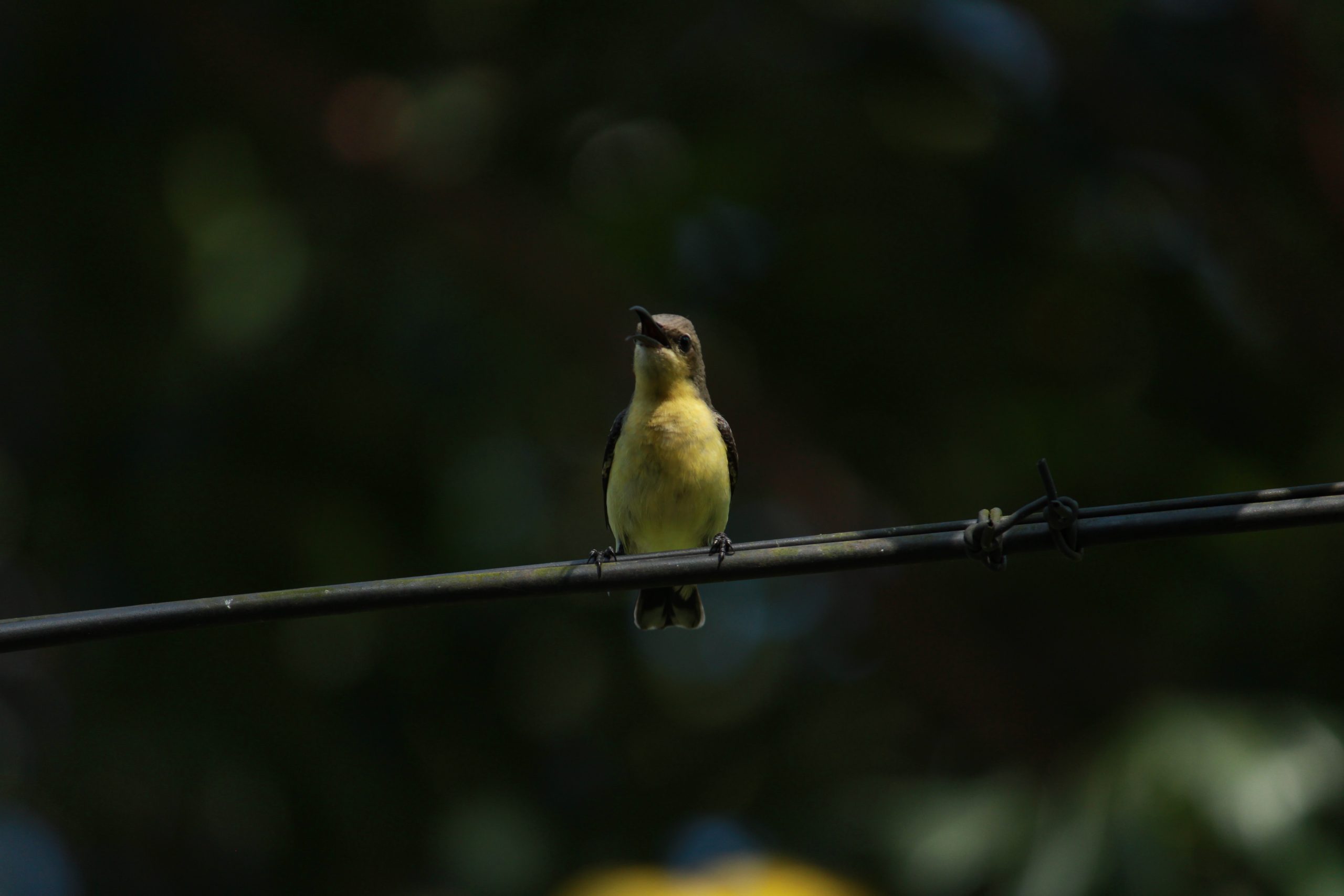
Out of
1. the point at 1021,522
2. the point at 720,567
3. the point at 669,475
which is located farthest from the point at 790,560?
the point at 669,475

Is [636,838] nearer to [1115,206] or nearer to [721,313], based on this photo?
[721,313]

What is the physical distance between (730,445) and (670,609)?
1.02 metres

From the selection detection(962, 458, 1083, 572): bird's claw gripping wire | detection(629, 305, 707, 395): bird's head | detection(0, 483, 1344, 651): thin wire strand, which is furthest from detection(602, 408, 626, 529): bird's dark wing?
detection(962, 458, 1083, 572): bird's claw gripping wire

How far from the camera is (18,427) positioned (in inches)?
543

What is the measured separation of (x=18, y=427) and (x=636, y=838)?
7.17m

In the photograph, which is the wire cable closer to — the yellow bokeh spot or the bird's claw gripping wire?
the bird's claw gripping wire

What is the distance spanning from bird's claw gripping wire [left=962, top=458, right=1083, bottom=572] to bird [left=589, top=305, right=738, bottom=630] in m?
3.48

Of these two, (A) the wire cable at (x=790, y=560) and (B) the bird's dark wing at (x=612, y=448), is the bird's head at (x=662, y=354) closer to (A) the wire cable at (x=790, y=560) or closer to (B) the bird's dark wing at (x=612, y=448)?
(B) the bird's dark wing at (x=612, y=448)

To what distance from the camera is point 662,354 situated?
7754mm

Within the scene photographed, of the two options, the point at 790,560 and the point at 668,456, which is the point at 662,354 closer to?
the point at 668,456

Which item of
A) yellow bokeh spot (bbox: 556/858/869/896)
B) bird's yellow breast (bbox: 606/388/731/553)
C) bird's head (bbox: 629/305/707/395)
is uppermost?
bird's head (bbox: 629/305/707/395)

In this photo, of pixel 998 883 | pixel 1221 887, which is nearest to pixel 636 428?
pixel 998 883

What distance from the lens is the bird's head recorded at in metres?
7.76

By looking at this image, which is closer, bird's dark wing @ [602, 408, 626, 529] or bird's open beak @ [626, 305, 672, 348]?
bird's open beak @ [626, 305, 672, 348]
